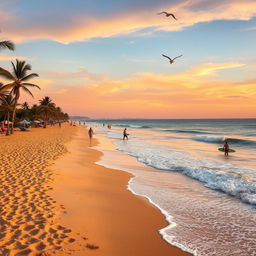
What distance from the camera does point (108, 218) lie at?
600 centimetres

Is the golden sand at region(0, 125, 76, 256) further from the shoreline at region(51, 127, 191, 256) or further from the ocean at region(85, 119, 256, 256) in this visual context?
the ocean at region(85, 119, 256, 256)

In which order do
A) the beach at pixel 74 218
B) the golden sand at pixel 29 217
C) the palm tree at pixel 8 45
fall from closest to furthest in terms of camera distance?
the golden sand at pixel 29 217, the beach at pixel 74 218, the palm tree at pixel 8 45

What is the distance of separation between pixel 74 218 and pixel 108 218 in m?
0.83

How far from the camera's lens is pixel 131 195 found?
805cm

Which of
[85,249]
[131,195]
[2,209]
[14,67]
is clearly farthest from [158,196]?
[14,67]

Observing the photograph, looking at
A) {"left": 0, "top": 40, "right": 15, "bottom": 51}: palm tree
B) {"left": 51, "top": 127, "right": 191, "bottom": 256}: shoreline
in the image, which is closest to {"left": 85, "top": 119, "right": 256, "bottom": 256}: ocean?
{"left": 51, "top": 127, "right": 191, "bottom": 256}: shoreline

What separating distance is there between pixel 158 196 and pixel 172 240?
120 inches

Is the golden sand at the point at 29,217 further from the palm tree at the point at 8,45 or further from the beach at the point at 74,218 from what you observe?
the palm tree at the point at 8,45

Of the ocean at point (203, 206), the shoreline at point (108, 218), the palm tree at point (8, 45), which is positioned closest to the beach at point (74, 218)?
the shoreline at point (108, 218)

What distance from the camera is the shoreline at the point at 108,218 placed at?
14.9ft

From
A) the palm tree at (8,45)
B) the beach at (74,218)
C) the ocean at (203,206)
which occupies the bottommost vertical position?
the ocean at (203,206)

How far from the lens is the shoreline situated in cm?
454

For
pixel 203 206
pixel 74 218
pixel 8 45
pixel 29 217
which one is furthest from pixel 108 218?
pixel 8 45

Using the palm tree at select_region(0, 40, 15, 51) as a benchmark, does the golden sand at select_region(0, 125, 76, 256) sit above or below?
below
